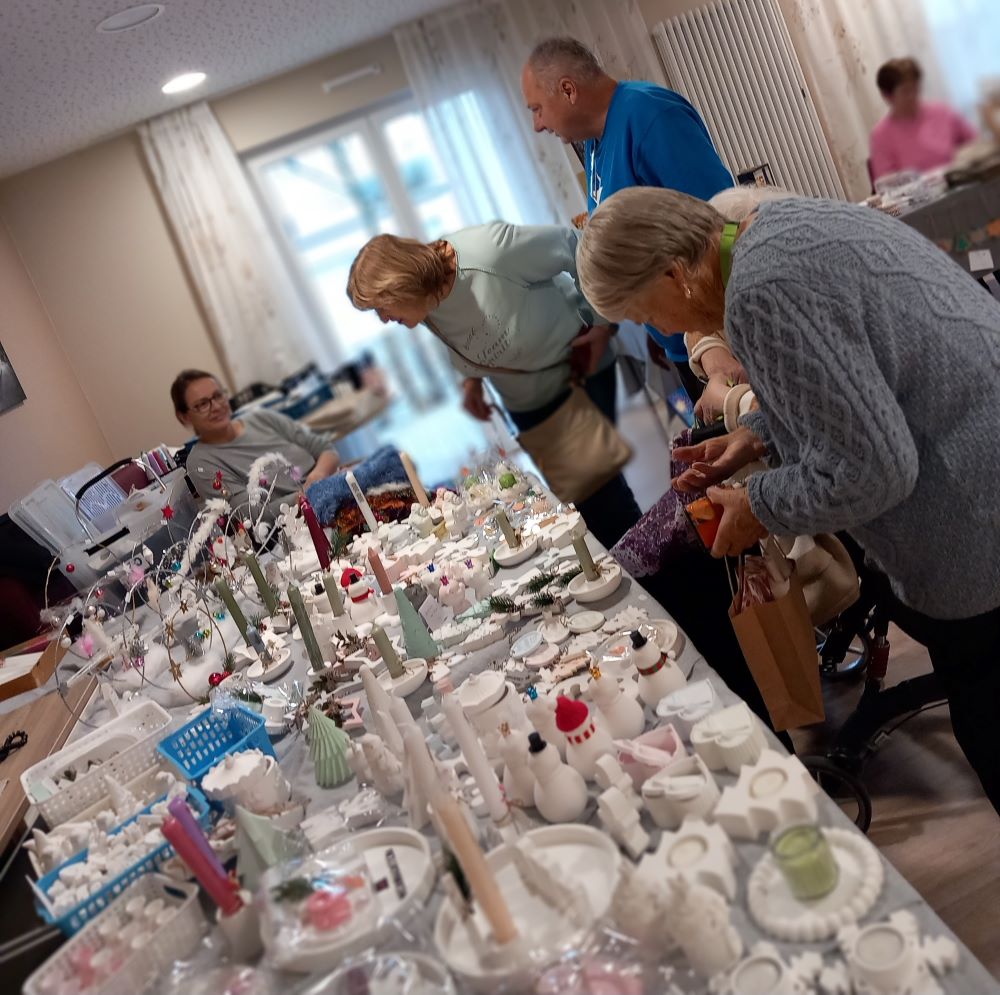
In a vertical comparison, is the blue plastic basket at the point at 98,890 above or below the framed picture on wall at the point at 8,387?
below

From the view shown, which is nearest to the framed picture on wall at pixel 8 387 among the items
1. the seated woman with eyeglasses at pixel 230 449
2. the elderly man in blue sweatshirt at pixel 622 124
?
the seated woman with eyeglasses at pixel 230 449

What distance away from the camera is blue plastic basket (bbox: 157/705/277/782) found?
1834 mm

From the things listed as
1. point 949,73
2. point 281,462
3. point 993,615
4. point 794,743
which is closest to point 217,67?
point 281,462

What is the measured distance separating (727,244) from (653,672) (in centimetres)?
65

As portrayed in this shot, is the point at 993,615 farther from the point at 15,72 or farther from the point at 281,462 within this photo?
the point at 15,72

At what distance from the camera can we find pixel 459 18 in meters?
6.40

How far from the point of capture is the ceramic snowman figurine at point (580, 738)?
1.41 metres

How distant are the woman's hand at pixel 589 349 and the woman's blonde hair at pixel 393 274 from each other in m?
0.58

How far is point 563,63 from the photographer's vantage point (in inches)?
110

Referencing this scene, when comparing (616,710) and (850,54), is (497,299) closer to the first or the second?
(850,54)

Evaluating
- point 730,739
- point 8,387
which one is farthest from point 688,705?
point 8,387

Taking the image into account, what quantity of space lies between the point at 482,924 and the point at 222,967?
0.39 m

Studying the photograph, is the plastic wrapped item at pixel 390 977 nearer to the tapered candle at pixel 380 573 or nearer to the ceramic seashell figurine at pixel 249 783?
the ceramic seashell figurine at pixel 249 783

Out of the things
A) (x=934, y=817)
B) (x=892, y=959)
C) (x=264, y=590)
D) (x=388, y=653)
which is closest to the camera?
(x=892, y=959)
